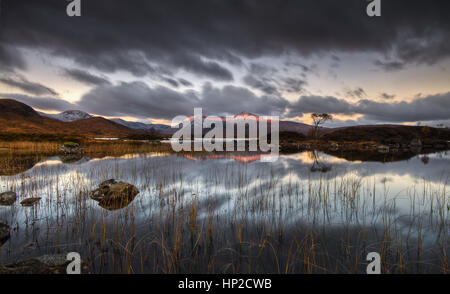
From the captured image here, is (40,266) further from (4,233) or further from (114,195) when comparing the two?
(114,195)

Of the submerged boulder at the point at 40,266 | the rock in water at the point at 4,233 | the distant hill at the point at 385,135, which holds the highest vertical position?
the distant hill at the point at 385,135

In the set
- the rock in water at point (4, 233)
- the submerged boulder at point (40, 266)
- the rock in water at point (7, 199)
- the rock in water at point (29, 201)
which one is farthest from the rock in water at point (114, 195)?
the submerged boulder at point (40, 266)

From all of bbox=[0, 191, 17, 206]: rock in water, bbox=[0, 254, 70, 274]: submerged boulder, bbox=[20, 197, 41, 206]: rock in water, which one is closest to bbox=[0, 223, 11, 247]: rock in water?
bbox=[0, 254, 70, 274]: submerged boulder

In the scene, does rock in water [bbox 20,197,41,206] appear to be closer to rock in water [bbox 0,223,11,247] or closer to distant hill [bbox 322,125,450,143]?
rock in water [bbox 0,223,11,247]

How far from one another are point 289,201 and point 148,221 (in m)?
5.10

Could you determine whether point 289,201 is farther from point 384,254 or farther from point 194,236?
point 194,236

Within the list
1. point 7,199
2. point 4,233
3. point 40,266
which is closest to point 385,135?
point 40,266

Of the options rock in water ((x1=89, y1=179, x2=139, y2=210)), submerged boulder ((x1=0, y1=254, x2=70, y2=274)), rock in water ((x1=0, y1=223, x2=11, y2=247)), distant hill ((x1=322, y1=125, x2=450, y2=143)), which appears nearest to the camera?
submerged boulder ((x1=0, y1=254, x2=70, y2=274))

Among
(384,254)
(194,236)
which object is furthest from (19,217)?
(384,254)

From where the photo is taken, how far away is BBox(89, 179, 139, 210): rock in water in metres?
6.46

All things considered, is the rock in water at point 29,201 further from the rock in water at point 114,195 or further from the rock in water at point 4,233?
the rock in water at point 4,233

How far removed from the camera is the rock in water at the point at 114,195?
6461mm
